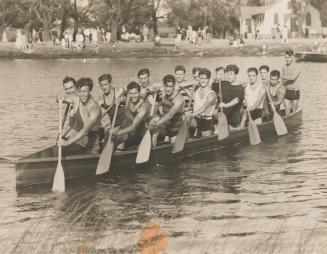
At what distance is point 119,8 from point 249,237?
170ft

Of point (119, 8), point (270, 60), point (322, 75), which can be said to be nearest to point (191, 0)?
point (119, 8)

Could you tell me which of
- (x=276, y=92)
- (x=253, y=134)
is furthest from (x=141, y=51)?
(x=253, y=134)

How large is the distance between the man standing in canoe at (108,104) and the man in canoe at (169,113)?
0.71m

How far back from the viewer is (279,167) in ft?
51.6

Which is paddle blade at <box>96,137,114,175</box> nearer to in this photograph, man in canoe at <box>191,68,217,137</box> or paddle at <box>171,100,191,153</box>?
paddle at <box>171,100,191,153</box>

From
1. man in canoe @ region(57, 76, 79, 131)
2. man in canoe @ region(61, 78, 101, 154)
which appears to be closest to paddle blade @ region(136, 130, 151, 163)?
man in canoe @ region(61, 78, 101, 154)

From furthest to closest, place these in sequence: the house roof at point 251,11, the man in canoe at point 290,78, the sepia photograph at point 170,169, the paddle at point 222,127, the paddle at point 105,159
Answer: the house roof at point 251,11, the man in canoe at point 290,78, the paddle at point 222,127, the paddle at point 105,159, the sepia photograph at point 170,169

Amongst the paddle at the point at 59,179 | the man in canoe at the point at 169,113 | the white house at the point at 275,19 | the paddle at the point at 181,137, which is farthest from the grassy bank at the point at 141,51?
the paddle at the point at 59,179

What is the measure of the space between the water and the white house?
203 feet

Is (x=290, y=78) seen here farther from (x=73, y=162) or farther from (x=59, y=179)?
(x=59, y=179)

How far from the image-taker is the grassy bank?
→ 56.6 meters

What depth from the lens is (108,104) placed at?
15.0 m

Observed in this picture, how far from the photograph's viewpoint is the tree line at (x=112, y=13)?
6181cm

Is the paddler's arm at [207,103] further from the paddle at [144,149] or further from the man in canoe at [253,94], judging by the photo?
the paddle at [144,149]
